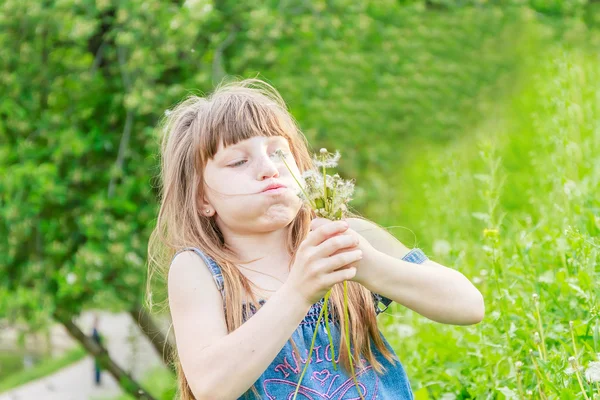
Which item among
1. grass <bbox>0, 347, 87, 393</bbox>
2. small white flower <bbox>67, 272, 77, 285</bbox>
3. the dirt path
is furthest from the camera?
grass <bbox>0, 347, 87, 393</bbox>

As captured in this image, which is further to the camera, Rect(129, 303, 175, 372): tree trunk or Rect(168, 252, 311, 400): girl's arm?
Rect(129, 303, 175, 372): tree trunk

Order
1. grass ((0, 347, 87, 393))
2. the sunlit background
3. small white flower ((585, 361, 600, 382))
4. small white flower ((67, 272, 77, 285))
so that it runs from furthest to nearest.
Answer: grass ((0, 347, 87, 393)) → small white flower ((67, 272, 77, 285)) → the sunlit background → small white flower ((585, 361, 600, 382))

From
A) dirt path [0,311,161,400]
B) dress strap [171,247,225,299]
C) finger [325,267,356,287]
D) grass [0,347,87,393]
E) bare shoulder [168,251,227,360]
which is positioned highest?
finger [325,267,356,287]

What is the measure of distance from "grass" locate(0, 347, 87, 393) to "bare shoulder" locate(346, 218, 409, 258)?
15.4 m

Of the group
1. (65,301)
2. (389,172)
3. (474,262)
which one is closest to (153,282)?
(65,301)

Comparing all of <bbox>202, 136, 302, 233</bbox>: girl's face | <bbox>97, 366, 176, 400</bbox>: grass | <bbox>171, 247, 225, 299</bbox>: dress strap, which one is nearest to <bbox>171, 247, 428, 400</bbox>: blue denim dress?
<bbox>171, 247, 225, 299</bbox>: dress strap

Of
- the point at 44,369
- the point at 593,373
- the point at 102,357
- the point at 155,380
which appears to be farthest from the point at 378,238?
the point at 44,369

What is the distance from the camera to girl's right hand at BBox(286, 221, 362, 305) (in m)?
1.55

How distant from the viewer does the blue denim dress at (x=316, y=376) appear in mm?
1785

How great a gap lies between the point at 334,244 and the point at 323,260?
0.04 m

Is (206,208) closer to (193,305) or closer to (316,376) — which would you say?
(193,305)

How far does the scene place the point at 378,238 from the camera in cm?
194

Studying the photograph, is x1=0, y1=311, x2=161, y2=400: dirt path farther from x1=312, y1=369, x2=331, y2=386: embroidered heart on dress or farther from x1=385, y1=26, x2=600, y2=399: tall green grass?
x1=312, y1=369, x2=331, y2=386: embroidered heart on dress

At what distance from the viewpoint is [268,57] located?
182 inches
